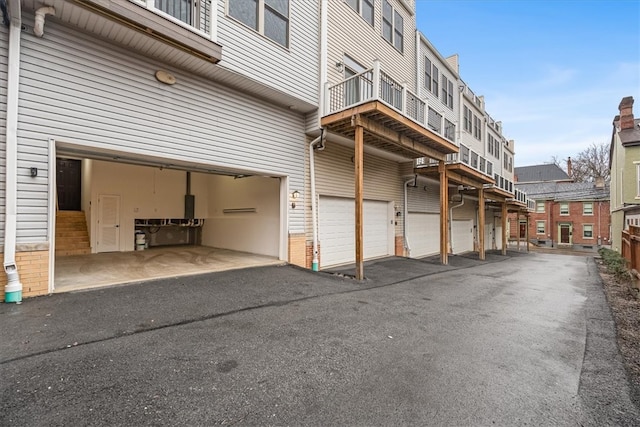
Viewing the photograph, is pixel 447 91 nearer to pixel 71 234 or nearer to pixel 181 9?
pixel 181 9

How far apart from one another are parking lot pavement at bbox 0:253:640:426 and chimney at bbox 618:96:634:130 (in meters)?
18.4

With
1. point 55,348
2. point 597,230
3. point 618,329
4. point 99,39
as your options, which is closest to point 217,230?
point 99,39

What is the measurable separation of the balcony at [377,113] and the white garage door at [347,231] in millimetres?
2163

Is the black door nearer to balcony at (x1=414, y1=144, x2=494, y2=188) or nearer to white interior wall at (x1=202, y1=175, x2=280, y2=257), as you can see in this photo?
white interior wall at (x1=202, y1=175, x2=280, y2=257)

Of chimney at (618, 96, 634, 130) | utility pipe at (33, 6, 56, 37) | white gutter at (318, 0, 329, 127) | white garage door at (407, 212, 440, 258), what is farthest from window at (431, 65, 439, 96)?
utility pipe at (33, 6, 56, 37)

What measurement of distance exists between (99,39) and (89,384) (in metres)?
5.21

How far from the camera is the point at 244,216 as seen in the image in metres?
9.45

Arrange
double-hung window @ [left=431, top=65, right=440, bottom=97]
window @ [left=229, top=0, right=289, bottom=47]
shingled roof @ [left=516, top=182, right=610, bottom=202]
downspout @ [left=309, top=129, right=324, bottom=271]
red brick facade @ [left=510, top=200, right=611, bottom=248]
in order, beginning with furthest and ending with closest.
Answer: shingled roof @ [left=516, top=182, right=610, bottom=202] → red brick facade @ [left=510, top=200, right=611, bottom=248] → double-hung window @ [left=431, top=65, right=440, bottom=97] → downspout @ [left=309, top=129, right=324, bottom=271] → window @ [left=229, top=0, right=289, bottom=47]

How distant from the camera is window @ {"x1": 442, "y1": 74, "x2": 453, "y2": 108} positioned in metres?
14.3

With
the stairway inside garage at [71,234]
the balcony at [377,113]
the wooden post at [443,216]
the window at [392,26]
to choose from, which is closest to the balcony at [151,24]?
the balcony at [377,113]

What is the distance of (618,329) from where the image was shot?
13.6ft

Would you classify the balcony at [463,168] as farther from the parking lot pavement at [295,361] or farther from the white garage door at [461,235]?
the parking lot pavement at [295,361]

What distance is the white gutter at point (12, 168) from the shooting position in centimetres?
376

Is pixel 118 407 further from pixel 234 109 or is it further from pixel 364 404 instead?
pixel 234 109
